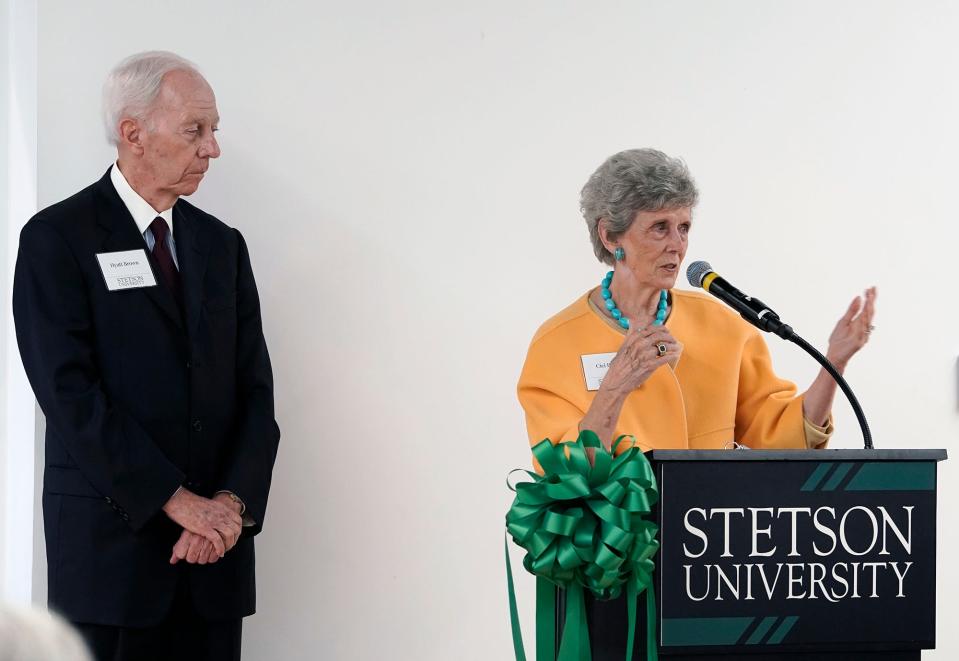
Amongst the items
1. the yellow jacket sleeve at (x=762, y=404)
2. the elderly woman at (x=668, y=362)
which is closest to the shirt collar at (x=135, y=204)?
the elderly woman at (x=668, y=362)

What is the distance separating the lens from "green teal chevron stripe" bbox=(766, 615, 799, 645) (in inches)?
74.4

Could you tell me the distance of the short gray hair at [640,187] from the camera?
2.65 meters

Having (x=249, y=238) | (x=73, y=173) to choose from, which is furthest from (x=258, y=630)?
(x=73, y=173)

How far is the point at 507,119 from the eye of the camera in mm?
3586

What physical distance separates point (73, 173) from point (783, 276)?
2195 mm

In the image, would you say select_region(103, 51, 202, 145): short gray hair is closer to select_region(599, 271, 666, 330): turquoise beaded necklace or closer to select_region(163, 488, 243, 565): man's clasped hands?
select_region(163, 488, 243, 565): man's clasped hands

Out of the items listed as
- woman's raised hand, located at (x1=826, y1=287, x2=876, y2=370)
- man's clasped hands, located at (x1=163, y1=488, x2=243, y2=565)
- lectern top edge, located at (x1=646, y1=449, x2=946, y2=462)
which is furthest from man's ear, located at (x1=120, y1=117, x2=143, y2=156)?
woman's raised hand, located at (x1=826, y1=287, x2=876, y2=370)

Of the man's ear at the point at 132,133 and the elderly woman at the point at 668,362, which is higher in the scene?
the man's ear at the point at 132,133

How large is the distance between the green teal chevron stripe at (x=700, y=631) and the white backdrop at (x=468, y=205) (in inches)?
68.2

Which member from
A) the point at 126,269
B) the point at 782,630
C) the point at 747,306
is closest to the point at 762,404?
the point at 747,306

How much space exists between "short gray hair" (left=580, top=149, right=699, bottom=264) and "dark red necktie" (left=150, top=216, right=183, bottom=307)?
3.49 feet

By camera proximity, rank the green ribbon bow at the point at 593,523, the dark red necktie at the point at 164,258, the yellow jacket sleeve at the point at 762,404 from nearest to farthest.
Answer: the green ribbon bow at the point at 593,523 → the yellow jacket sleeve at the point at 762,404 → the dark red necktie at the point at 164,258

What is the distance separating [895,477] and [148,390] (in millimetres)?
1706

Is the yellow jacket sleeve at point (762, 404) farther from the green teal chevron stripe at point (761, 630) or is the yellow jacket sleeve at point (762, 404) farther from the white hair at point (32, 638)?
the white hair at point (32, 638)
